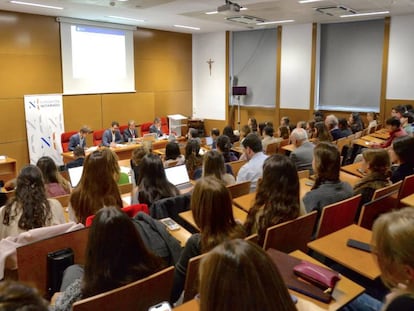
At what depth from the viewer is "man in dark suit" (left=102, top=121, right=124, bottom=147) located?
8.76 meters

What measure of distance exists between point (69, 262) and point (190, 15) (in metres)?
7.39

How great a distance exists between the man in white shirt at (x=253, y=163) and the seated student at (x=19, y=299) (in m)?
3.63

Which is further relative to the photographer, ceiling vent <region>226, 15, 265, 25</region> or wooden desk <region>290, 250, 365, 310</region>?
ceiling vent <region>226, 15, 265, 25</region>

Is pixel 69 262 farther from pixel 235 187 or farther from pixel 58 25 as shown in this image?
pixel 58 25

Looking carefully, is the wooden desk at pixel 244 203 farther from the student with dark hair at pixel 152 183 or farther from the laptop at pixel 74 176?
the laptop at pixel 74 176

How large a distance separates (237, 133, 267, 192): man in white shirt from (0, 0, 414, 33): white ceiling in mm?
3551

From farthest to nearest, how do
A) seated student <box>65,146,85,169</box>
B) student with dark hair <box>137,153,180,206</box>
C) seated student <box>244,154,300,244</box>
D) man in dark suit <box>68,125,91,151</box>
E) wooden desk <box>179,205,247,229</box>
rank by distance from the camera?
1. man in dark suit <box>68,125,91,151</box>
2. seated student <box>65,146,85,169</box>
3. student with dark hair <box>137,153,180,206</box>
4. wooden desk <box>179,205,247,229</box>
5. seated student <box>244,154,300,244</box>

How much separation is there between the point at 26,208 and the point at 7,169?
506cm

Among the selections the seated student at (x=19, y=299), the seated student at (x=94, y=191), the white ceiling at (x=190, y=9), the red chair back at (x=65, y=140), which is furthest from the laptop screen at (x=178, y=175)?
the red chair back at (x=65, y=140)

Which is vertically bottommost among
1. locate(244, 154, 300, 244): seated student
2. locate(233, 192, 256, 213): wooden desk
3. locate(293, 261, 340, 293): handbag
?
locate(233, 192, 256, 213): wooden desk

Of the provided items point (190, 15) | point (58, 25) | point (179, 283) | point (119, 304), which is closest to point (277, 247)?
point (179, 283)

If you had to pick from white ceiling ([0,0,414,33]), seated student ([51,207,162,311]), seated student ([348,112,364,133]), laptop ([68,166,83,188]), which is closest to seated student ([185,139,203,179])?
laptop ([68,166,83,188])

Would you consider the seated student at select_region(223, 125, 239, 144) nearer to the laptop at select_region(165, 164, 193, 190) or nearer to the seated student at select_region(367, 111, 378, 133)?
the seated student at select_region(367, 111, 378, 133)

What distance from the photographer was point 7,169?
24.6 feet
